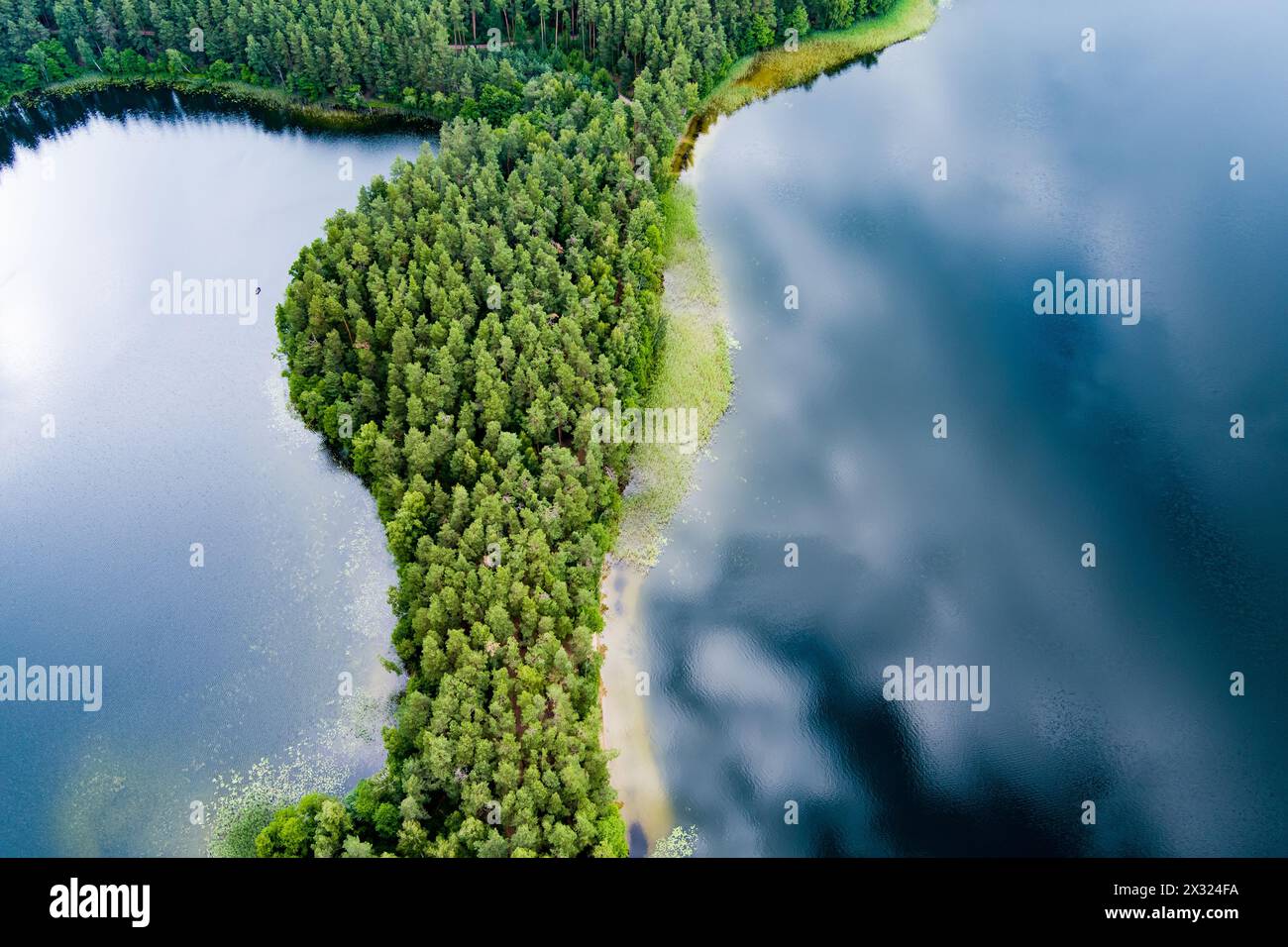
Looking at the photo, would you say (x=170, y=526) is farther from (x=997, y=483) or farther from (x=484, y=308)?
(x=997, y=483)

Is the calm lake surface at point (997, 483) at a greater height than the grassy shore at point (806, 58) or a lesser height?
lesser

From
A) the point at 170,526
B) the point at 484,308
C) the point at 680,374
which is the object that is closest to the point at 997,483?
the point at 680,374

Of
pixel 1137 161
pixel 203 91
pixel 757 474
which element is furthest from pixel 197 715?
pixel 1137 161

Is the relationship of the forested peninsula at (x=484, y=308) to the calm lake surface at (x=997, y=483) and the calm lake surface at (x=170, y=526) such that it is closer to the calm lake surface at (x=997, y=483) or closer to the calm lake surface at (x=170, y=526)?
the calm lake surface at (x=170, y=526)

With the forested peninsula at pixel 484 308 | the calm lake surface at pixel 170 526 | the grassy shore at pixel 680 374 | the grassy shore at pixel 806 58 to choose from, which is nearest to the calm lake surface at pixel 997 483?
the grassy shore at pixel 680 374

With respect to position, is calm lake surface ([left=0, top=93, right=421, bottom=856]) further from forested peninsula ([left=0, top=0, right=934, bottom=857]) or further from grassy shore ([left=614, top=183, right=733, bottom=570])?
grassy shore ([left=614, top=183, right=733, bottom=570])

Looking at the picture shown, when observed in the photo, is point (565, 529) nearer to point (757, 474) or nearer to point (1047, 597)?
point (757, 474)
